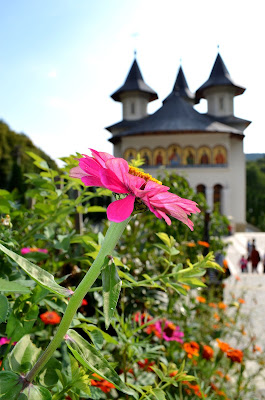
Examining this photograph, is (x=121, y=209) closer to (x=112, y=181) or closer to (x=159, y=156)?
(x=112, y=181)

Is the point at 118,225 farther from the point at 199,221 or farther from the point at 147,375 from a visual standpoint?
the point at 199,221

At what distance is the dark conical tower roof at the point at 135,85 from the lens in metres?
27.8

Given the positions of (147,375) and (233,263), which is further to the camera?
(233,263)

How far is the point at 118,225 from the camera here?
Result: 36 centimetres

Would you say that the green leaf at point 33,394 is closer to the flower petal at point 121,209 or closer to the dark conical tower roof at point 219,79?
the flower petal at point 121,209

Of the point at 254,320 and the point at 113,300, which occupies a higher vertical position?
the point at 113,300

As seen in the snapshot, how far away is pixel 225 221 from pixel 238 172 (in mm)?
20096

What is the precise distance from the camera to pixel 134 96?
27797mm

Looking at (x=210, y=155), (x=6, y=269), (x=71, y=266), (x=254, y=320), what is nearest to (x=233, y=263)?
(x=254, y=320)

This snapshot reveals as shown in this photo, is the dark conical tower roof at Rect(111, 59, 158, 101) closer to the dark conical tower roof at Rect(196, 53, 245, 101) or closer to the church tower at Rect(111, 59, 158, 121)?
the church tower at Rect(111, 59, 158, 121)

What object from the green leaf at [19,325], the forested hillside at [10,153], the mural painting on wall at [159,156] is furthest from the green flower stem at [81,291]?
the mural painting on wall at [159,156]

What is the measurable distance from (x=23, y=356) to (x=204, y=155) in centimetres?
2471

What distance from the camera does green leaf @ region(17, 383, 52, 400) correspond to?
0.38 m

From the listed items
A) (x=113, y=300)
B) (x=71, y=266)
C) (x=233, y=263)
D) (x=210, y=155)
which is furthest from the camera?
(x=210, y=155)
